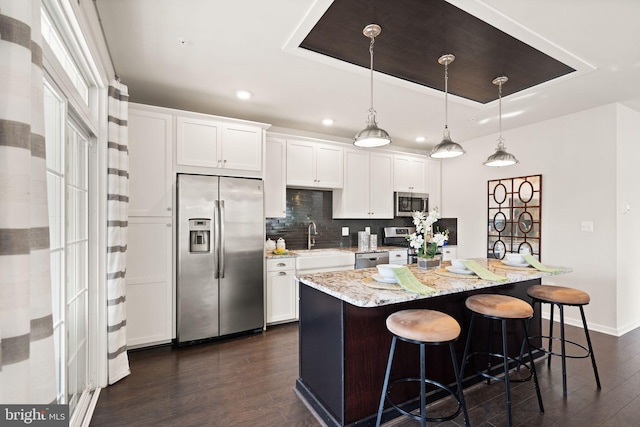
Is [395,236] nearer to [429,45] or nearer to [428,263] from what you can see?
[428,263]

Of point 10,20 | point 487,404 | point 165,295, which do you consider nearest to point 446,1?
point 10,20

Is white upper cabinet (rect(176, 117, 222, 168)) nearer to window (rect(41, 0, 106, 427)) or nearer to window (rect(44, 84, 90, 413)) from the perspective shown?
window (rect(41, 0, 106, 427))

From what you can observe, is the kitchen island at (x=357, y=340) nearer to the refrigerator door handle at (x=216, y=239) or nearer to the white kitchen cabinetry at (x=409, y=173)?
the refrigerator door handle at (x=216, y=239)

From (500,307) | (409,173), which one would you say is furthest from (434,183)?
(500,307)

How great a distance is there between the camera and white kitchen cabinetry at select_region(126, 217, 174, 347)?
3.02m

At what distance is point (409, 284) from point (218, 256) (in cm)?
214

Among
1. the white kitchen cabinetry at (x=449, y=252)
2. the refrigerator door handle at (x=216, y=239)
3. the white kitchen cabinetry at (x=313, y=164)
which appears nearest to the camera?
the refrigerator door handle at (x=216, y=239)

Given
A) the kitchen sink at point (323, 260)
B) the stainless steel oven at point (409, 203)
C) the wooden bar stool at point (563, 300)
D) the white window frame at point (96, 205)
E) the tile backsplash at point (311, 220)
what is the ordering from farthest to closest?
the stainless steel oven at point (409, 203), the tile backsplash at point (311, 220), the kitchen sink at point (323, 260), the wooden bar stool at point (563, 300), the white window frame at point (96, 205)

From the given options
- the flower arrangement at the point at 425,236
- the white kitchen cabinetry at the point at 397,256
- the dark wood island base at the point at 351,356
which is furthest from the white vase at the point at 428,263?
the white kitchen cabinetry at the point at 397,256

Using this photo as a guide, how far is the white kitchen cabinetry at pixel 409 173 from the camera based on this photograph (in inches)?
200

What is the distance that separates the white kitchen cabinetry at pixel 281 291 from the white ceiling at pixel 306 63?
1.92 meters

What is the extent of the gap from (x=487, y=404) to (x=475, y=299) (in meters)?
0.74

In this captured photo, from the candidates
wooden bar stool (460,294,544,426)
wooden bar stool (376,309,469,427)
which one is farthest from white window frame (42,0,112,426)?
wooden bar stool (460,294,544,426)

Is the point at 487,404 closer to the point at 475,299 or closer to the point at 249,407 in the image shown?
the point at 475,299
